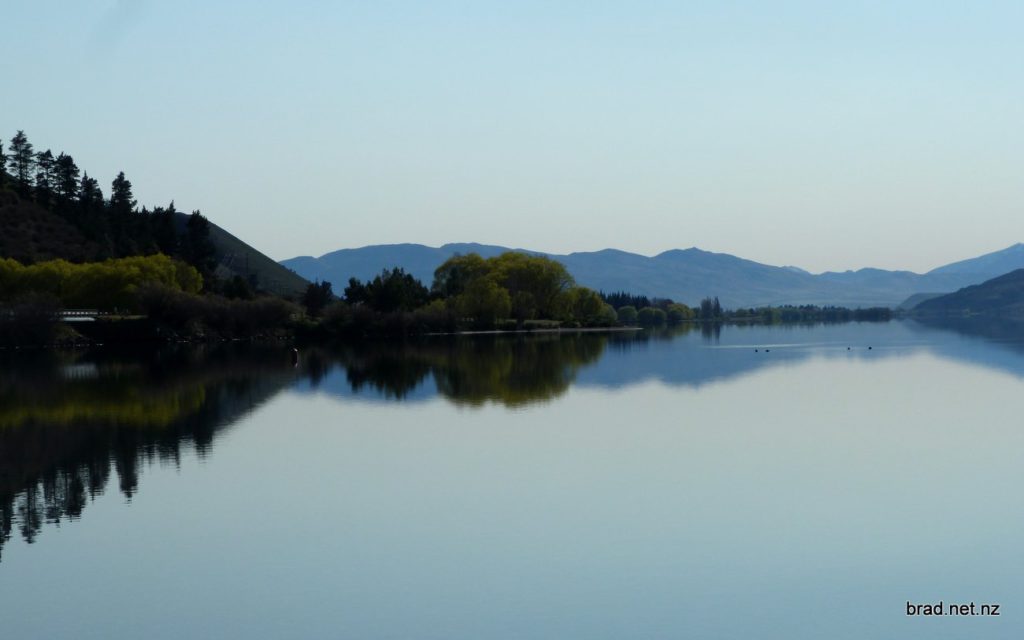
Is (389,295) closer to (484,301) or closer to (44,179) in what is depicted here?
(484,301)

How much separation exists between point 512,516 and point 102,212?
406 feet

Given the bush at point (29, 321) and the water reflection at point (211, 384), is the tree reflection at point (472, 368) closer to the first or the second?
the water reflection at point (211, 384)

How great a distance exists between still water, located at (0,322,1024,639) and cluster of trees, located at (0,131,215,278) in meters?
88.1

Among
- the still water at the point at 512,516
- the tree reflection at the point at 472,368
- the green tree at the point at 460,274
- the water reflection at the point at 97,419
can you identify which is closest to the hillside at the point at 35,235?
the green tree at the point at 460,274

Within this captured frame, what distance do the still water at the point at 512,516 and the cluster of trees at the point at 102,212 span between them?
88.1 metres

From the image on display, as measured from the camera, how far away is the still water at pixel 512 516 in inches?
562

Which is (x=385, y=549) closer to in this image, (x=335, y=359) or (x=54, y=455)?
(x=54, y=455)

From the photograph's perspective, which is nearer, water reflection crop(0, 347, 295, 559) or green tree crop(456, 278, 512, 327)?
water reflection crop(0, 347, 295, 559)

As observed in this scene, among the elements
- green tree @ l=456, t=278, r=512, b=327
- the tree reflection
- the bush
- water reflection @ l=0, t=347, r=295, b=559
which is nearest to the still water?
water reflection @ l=0, t=347, r=295, b=559

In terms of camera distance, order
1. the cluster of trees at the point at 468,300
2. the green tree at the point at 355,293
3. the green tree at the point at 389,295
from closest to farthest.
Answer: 1. the cluster of trees at the point at 468,300
2. the green tree at the point at 389,295
3. the green tree at the point at 355,293

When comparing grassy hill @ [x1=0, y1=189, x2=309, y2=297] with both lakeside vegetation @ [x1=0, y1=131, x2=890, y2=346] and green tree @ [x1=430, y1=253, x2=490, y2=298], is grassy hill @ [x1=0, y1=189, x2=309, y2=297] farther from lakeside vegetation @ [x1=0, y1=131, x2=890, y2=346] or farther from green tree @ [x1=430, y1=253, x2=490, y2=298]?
green tree @ [x1=430, y1=253, x2=490, y2=298]

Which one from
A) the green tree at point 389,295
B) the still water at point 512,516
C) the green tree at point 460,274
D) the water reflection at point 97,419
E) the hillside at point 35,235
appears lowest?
the still water at point 512,516

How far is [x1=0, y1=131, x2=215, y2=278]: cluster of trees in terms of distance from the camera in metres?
124

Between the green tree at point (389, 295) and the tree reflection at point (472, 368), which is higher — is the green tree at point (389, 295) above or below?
above
